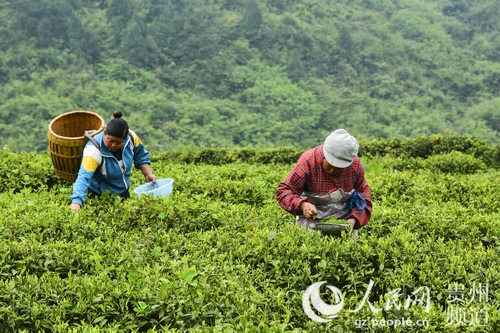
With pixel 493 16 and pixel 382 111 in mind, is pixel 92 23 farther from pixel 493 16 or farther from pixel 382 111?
pixel 493 16

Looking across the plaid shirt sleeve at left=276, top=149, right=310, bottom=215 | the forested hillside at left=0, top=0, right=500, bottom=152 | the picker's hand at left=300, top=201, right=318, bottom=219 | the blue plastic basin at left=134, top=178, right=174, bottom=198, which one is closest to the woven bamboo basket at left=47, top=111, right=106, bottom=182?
the blue plastic basin at left=134, top=178, right=174, bottom=198

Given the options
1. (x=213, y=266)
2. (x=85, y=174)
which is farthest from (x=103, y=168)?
(x=213, y=266)

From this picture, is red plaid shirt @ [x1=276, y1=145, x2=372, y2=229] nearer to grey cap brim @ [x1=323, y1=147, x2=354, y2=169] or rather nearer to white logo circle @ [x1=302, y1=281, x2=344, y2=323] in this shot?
grey cap brim @ [x1=323, y1=147, x2=354, y2=169]

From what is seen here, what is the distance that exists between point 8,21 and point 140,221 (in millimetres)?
47158

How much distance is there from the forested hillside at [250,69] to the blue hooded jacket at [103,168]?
3038cm

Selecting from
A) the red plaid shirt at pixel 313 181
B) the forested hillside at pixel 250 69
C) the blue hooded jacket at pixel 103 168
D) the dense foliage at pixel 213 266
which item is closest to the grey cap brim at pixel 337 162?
the red plaid shirt at pixel 313 181

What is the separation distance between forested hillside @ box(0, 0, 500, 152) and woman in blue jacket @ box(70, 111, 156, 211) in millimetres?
30378

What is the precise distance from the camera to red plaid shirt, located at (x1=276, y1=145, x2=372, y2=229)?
4449 millimetres

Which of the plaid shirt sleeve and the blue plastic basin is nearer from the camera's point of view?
the plaid shirt sleeve

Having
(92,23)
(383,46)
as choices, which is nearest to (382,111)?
(383,46)

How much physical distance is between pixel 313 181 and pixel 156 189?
192 centimetres

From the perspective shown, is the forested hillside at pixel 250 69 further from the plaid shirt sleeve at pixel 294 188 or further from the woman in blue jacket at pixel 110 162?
the plaid shirt sleeve at pixel 294 188

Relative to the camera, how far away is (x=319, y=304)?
3.65m

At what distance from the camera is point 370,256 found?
4.25 m
